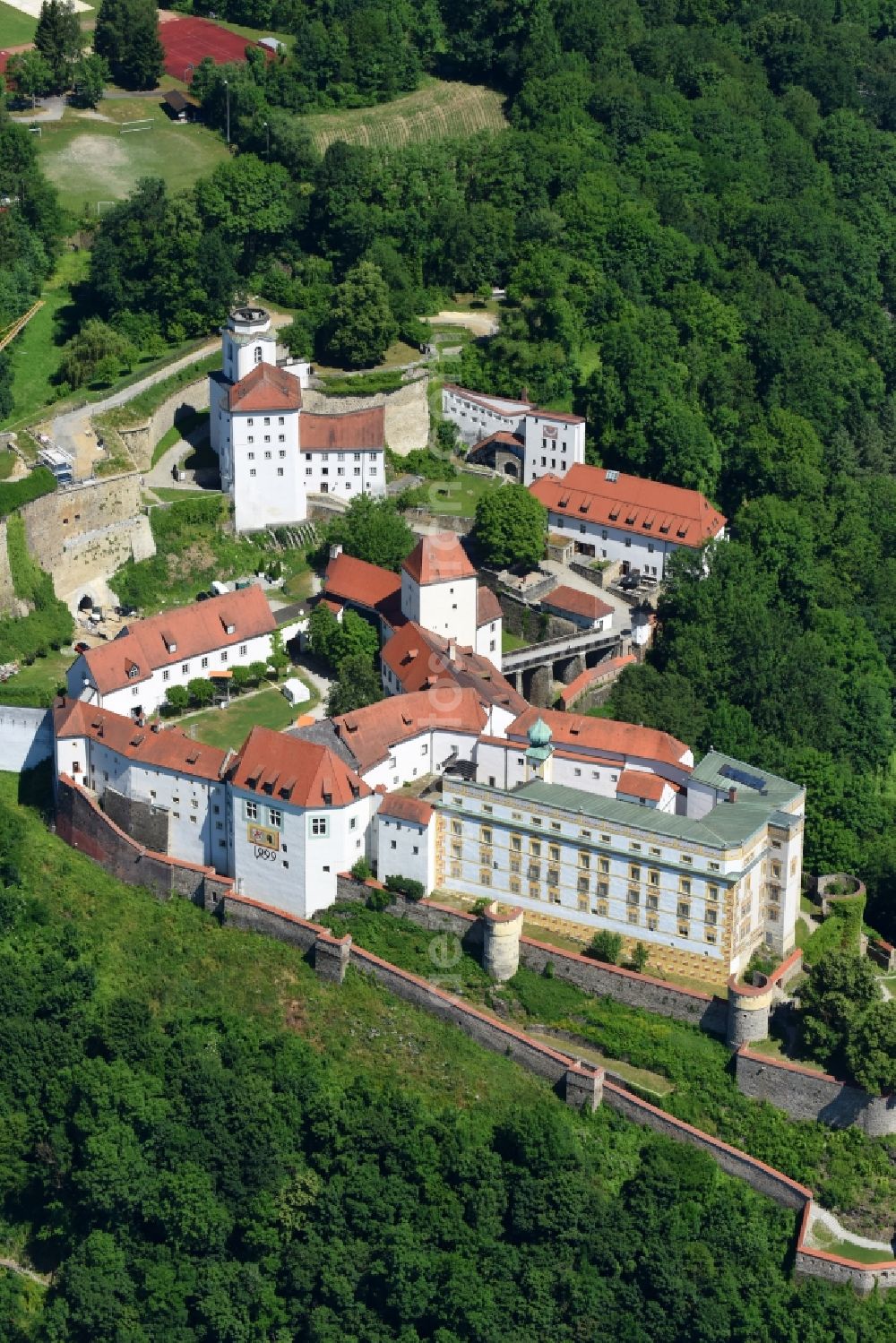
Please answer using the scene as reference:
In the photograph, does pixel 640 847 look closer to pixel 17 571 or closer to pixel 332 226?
pixel 17 571

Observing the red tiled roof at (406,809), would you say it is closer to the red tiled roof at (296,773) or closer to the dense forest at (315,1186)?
the red tiled roof at (296,773)

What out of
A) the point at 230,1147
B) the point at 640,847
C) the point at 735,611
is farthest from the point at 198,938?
the point at 735,611

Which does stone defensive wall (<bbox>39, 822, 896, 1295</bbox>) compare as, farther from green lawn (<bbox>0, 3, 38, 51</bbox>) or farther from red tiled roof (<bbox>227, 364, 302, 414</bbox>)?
green lawn (<bbox>0, 3, 38, 51</bbox>)

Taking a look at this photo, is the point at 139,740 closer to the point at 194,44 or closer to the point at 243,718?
the point at 243,718

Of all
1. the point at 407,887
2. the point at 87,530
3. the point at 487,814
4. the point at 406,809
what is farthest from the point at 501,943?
the point at 87,530

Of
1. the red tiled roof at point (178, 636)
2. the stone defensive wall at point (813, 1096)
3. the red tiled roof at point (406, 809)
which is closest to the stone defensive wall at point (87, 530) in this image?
the red tiled roof at point (178, 636)
